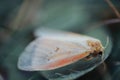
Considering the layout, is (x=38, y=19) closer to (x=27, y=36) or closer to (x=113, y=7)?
(x=27, y=36)

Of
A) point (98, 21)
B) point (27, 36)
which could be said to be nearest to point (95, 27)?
point (98, 21)

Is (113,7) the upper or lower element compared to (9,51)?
upper

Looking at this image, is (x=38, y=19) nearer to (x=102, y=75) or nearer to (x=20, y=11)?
(x=20, y=11)

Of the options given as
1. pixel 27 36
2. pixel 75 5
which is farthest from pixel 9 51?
pixel 75 5
